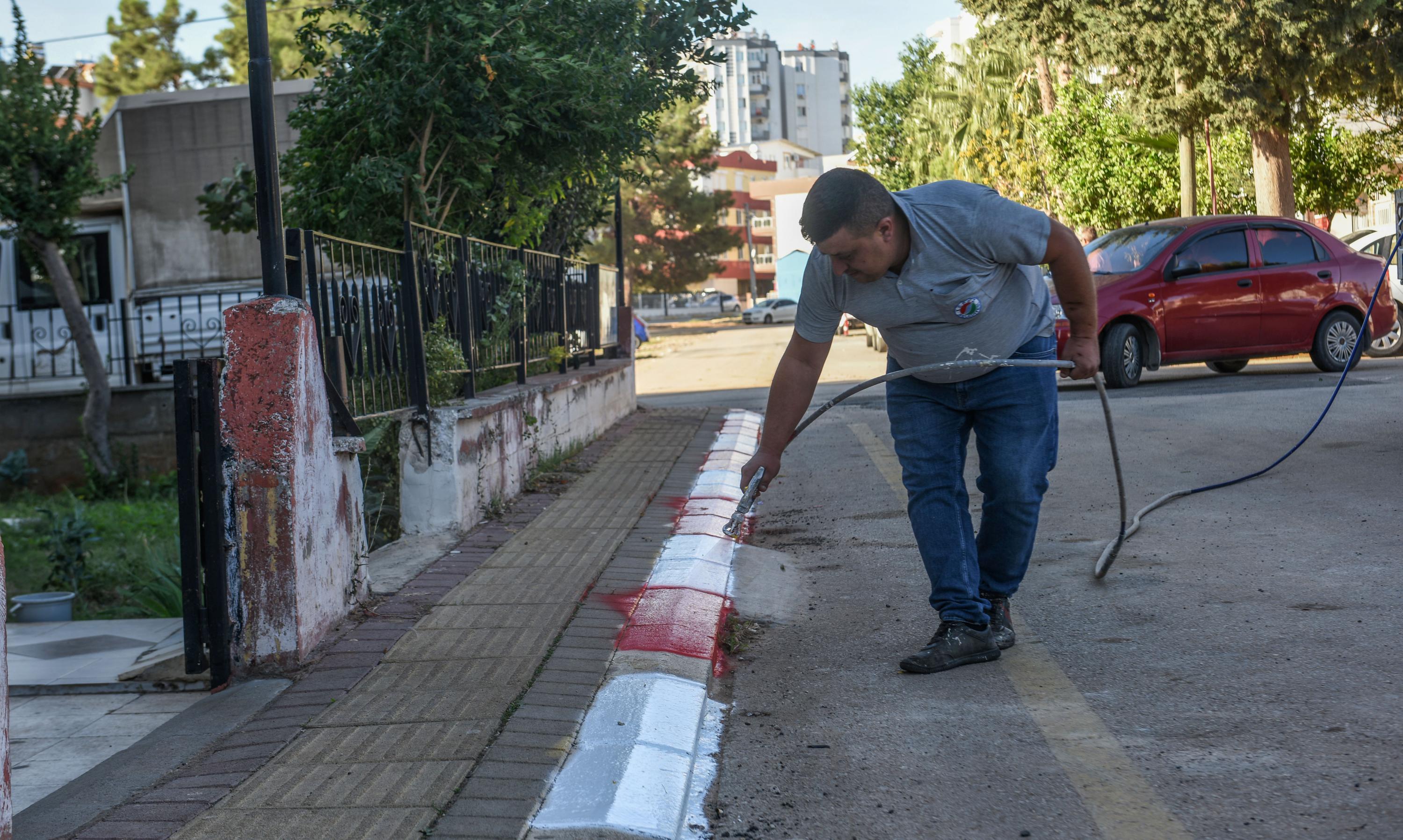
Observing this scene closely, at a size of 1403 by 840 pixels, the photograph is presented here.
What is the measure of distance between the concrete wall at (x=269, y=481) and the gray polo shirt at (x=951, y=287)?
183cm

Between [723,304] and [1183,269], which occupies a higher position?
[723,304]

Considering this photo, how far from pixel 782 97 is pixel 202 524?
133 meters

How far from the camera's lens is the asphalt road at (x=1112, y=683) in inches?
118

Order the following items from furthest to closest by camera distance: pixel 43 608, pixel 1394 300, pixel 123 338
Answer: pixel 123 338
pixel 1394 300
pixel 43 608

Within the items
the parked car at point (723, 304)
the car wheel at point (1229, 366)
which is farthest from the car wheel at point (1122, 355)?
the parked car at point (723, 304)

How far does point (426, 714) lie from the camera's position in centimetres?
383

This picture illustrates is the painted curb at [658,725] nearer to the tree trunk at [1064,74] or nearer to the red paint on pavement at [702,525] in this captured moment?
the red paint on pavement at [702,525]

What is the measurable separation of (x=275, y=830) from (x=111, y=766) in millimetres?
977

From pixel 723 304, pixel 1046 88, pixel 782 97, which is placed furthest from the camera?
pixel 782 97

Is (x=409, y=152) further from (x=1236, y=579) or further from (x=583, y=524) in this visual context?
(x=1236, y=579)

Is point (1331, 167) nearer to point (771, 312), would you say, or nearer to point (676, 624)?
point (676, 624)

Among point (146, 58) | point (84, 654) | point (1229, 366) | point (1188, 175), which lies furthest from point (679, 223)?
point (84, 654)

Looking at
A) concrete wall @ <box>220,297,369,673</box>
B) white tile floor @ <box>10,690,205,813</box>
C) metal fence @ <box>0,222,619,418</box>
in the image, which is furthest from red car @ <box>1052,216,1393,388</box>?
white tile floor @ <box>10,690,205,813</box>

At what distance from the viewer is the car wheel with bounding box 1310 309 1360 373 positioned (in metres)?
13.5
